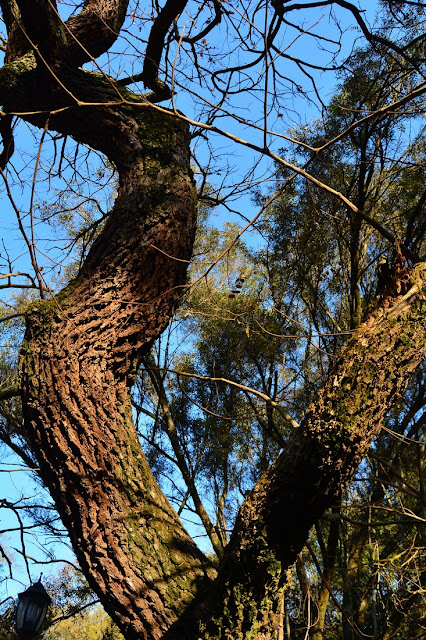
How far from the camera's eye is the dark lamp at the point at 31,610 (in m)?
3.62

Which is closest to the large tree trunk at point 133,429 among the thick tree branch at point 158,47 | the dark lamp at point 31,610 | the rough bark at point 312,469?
the rough bark at point 312,469

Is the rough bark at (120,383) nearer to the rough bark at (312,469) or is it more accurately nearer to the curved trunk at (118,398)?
the curved trunk at (118,398)

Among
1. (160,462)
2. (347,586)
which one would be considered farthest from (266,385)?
(347,586)

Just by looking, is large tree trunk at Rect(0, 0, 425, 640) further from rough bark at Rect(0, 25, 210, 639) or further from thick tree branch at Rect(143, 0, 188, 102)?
thick tree branch at Rect(143, 0, 188, 102)

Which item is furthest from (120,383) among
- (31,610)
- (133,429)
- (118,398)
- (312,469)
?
(31,610)

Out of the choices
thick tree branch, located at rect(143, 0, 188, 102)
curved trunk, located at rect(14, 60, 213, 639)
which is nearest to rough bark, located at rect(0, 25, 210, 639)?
curved trunk, located at rect(14, 60, 213, 639)

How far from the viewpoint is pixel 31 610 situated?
3641 mm

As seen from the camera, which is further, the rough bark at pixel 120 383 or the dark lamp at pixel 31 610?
the dark lamp at pixel 31 610

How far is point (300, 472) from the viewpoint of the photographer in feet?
4.86

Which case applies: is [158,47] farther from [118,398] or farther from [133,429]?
[133,429]

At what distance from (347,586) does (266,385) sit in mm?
2569

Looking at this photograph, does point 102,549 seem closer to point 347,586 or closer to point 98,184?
point 98,184

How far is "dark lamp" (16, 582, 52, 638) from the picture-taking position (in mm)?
3615

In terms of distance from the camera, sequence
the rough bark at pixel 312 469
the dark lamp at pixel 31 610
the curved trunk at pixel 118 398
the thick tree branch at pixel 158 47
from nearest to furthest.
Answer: the rough bark at pixel 312 469, the curved trunk at pixel 118 398, the thick tree branch at pixel 158 47, the dark lamp at pixel 31 610
